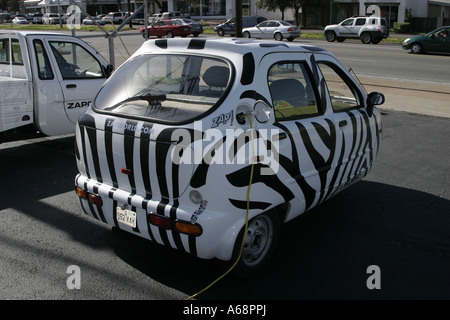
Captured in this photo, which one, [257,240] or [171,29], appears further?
[171,29]

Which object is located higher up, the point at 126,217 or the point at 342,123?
the point at 342,123

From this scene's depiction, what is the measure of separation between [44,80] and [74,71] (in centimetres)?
66

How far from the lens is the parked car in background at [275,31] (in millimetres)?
33869

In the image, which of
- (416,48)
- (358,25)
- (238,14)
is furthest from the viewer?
(358,25)

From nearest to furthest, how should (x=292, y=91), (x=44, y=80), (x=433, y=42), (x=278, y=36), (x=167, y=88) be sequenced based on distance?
(x=167, y=88)
(x=292, y=91)
(x=44, y=80)
(x=433, y=42)
(x=278, y=36)

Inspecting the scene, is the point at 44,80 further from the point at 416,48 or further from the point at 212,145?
the point at 416,48

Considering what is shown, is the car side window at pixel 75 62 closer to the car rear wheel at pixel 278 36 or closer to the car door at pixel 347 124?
the car door at pixel 347 124

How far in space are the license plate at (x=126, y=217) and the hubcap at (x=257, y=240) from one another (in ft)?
3.05

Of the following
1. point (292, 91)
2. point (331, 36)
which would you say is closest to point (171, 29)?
point (331, 36)

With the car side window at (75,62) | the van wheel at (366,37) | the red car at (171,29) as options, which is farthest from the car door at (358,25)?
the car side window at (75,62)

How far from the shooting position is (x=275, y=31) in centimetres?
3416

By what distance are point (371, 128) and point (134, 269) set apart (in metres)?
3.01

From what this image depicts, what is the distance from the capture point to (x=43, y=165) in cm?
731

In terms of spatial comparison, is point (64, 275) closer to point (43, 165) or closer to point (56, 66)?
point (43, 165)
